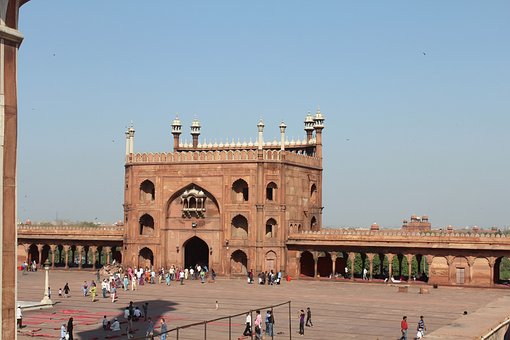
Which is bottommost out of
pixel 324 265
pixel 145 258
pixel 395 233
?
pixel 324 265

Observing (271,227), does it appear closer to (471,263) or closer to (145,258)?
(145,258)

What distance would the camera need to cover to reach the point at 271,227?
49.7 metres

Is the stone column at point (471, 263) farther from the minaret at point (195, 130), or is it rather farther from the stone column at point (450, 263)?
the minaret at point (195, 130)

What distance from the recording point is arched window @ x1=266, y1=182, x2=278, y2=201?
49469 mm

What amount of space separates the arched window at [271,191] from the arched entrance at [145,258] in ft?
29.9

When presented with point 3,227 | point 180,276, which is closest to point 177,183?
point 180,276

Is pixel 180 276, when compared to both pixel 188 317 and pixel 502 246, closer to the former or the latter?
pixel 188 317

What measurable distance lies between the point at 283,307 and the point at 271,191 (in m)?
16.2

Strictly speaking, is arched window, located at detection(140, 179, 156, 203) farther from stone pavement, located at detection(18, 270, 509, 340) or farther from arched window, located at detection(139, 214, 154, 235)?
stone pavement, located at detection(18, 270, 509, 340)

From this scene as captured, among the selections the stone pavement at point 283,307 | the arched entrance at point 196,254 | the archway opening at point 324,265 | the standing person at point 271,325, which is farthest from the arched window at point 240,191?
the standing person at point 271,325

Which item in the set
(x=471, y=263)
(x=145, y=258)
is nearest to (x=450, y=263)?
(x=471, y=263)

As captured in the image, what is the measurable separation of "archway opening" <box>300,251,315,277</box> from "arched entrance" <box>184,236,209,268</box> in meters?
6.52

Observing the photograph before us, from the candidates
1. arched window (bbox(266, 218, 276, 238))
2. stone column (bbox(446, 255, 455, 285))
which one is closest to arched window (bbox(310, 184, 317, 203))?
arched window (bbox(266, 218, 276, 238))

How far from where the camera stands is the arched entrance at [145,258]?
52.1 metres
